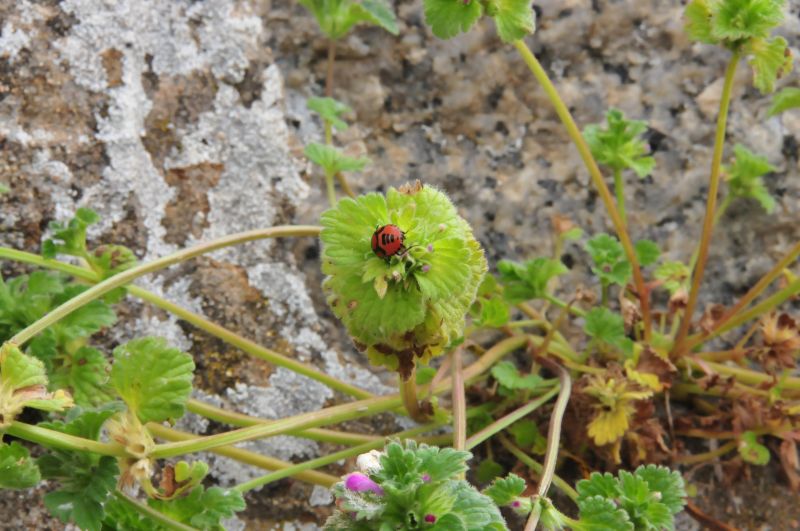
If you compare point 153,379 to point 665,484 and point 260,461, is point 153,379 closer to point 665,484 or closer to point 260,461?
point 260,461

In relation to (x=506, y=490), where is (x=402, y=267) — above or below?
above

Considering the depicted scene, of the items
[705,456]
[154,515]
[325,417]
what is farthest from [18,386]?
[705,456]

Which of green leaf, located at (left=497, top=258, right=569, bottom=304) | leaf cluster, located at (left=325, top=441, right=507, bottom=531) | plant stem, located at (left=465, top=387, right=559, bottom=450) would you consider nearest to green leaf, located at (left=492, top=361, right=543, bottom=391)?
plant stem, located at (left=465, top=387, right=559, bottom=450)

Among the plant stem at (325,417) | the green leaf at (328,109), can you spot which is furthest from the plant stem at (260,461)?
the green leaf at (328,109)

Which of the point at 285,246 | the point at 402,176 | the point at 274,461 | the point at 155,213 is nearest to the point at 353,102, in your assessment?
the point at 402,176

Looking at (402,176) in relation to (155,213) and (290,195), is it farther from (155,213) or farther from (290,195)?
(155,213)

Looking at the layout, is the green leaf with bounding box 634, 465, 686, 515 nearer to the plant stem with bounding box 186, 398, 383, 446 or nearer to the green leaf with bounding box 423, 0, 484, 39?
the plant stem with bounding box 186, 398, 383, 446

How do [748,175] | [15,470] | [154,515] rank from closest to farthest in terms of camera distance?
[15,470]
[154,515]
[748,175]
